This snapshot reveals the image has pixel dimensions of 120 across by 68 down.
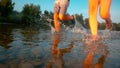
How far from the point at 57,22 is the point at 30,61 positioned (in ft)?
18.9

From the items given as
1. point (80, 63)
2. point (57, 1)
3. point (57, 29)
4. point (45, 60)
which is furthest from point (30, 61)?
point (57, 29)

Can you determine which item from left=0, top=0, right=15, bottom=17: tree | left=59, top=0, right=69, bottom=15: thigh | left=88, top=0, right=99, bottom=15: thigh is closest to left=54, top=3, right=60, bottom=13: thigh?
left=59, top=0, right=69, bottom=15: thigh

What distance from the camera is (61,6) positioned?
317 inches

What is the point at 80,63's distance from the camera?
9.54 feet

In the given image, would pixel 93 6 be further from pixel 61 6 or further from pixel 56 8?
pixel 56 8

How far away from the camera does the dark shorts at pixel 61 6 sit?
8000mm

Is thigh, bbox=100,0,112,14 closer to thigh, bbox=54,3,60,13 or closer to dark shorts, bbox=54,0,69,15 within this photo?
dark shorts, bbox=54,0,69,15

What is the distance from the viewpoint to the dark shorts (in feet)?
26.2

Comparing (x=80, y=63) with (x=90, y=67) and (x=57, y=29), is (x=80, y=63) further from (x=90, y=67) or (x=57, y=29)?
(x=57, y=29)

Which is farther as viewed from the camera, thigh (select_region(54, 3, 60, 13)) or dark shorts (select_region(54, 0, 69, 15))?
thigh (select_region(54, 3, 60, 13))

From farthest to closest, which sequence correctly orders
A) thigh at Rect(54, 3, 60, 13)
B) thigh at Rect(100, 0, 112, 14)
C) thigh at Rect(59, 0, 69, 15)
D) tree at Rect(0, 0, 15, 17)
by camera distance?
tree at Rect(0, 0, 15, 17), thigh at Rect(54, 3, 60, 13), thigh at Rect(59, 0, 69, 15), thigh at Rect(100, 0, 112, 14)

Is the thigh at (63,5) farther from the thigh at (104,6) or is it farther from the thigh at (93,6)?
the thigh at (104,6)

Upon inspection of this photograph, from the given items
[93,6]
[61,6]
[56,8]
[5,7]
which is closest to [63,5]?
[61,6]

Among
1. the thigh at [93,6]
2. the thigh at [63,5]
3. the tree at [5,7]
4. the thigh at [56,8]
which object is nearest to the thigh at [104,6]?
the thigh at [93,6]
